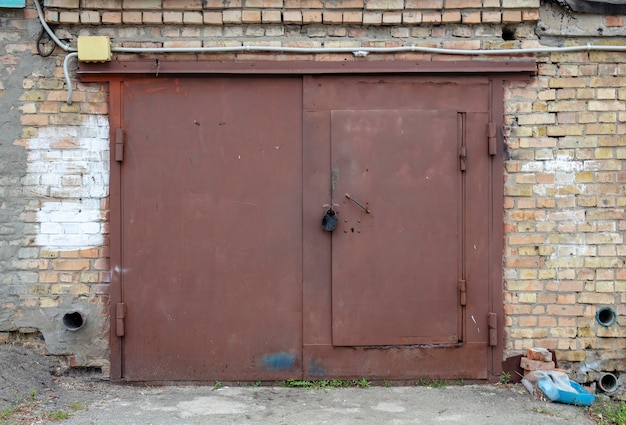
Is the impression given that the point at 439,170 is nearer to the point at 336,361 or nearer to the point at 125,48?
the point at 336,361

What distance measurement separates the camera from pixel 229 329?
14.7 feet

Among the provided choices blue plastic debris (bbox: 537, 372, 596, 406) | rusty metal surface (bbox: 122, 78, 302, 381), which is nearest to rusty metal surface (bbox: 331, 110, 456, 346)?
rusty metal surface (bbox: 122, 78, 302, 381)

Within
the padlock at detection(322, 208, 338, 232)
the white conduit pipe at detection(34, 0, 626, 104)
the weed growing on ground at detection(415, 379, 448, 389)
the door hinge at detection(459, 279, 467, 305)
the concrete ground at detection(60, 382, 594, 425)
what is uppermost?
the white conduit pipe at detection(34, 0, 626, 104)

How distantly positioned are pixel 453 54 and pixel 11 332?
3681 millimetres

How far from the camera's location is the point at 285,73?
14.5 ft

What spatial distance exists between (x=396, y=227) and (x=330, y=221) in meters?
0.47

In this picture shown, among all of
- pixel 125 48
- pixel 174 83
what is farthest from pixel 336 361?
pixel 125 48

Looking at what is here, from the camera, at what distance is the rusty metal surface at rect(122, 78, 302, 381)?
4.45 meters

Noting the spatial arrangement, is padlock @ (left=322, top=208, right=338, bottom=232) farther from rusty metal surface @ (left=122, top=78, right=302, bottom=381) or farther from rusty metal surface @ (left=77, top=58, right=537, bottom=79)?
rusty metal surface @ (left=77, top=58, right=537, bottom=79)

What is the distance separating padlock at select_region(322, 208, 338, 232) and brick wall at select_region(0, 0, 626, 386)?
1094 millimetres

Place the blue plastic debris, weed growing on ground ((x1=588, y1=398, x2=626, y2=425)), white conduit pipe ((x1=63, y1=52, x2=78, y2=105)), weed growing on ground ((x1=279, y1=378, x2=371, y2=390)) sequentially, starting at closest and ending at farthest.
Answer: weed growing on ground ((x1=588, y1=398, x2=626, y2=425)) → the blue plastic debris → white conduit pipe ((x1=63, y1=52, x2=78, y2=105)) → weed growing on ground ((x1=279, y1=378, x2=371, y2=390))

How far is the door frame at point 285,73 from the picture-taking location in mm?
4402

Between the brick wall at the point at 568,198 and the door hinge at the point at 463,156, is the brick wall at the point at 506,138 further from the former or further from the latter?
the door hinge at the point at 463,156

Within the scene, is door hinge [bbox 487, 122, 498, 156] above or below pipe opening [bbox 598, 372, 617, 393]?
above
